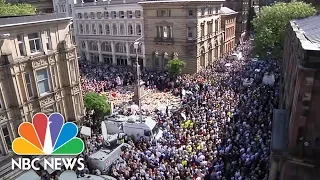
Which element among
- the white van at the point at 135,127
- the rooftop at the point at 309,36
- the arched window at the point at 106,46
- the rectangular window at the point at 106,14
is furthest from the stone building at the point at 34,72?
the arched window at the point at 106,46

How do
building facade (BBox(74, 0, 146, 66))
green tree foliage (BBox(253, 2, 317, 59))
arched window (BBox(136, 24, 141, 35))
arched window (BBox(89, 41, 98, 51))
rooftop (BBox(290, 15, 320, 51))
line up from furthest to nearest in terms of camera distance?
1. arched window (BBox(89, 41, 98, 51))
2. building facade (BBox(74, 0, 146, 66))
3. arched window (BBox(136, 24, 141, 35))
4. green tree foliage (BBox(253, 2, 317, 59))
5. rooftop (BBox(290, 15, 320, 51))

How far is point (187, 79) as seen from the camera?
36.8m

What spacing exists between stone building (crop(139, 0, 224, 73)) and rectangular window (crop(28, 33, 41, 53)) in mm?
23687

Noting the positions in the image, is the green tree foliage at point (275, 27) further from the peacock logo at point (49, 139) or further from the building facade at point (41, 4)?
the building facade at point (41, 4)

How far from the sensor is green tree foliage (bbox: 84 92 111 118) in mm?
22938

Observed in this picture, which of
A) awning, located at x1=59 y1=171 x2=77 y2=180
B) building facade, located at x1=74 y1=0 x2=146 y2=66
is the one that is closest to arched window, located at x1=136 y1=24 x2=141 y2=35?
building facade, located at x1=74 y1=0 x2=146 y2=66

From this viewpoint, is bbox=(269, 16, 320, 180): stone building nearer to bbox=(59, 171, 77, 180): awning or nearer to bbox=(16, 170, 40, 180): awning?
bbox=(59, 171, 77, 180): awning

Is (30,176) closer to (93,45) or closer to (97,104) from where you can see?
(97,104)

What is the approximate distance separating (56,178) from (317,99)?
13510 mm

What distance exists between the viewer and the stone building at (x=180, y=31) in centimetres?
3856

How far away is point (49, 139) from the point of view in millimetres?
14562

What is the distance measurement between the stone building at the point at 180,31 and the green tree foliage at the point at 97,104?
19247 mm

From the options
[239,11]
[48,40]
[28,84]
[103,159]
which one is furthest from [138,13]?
[103,159]

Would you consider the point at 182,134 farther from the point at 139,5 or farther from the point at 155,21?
the point at 139,5
